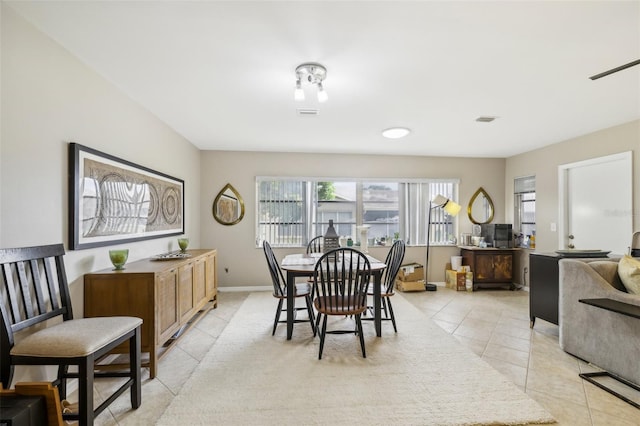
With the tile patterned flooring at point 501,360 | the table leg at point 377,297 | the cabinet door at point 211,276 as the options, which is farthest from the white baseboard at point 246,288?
the table leg at point 377,297

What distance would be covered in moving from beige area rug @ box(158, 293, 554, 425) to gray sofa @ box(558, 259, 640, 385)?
0.89m

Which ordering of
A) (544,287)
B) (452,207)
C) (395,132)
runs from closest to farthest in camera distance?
(544,287) → (395,132) → (452,207)

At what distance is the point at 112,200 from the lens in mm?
2643

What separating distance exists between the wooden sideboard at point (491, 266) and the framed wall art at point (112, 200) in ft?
16.0

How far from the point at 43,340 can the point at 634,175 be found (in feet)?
18.4

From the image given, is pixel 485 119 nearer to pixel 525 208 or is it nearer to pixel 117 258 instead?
pixel 525 208

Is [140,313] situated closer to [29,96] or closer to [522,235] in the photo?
[29,96]

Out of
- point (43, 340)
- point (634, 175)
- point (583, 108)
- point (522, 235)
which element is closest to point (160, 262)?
point (43, 340)

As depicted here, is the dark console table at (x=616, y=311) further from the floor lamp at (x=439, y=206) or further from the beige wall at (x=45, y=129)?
the beige wall at (x=45, y=129)

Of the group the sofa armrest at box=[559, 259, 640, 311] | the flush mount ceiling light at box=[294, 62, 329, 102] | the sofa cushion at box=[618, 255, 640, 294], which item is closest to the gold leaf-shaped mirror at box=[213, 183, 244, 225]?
the flush mount ceiling light at box=[294, 62, 329, 102]

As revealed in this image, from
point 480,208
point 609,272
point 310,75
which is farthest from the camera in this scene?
point 480,208

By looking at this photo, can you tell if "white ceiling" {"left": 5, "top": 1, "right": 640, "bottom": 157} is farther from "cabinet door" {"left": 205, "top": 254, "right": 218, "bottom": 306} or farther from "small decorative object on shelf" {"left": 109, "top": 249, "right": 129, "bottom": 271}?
"cabinet door" {"left": 205, "top": 254, "right": 218, "bottom": 306}

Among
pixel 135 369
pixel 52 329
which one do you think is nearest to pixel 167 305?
pixel 135 369

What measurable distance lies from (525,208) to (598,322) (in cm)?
329
